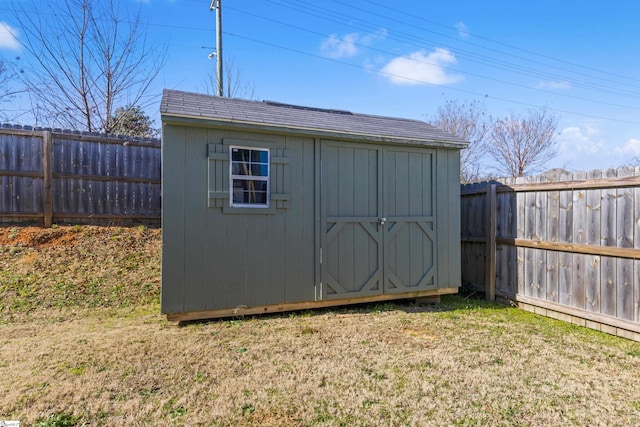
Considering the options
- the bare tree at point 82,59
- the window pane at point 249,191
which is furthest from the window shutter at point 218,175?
the bare tree at point 82,59

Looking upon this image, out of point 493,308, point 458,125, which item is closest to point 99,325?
point 493,308

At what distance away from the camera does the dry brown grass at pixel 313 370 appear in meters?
2.30

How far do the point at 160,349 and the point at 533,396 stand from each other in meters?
3.10

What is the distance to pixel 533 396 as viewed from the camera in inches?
102

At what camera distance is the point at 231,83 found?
38.9ft

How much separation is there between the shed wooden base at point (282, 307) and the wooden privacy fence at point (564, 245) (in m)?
0.92

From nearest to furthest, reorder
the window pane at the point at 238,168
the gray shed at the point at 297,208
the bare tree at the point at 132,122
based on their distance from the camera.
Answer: the gray shed at the point at 297,208
the window pane at the point at 238,168
the bare tree at the point at 132,122

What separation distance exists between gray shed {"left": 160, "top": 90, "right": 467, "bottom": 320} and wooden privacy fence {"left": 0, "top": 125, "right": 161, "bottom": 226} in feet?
8.99

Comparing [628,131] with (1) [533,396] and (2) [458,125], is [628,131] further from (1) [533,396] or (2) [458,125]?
(1) [533,396]

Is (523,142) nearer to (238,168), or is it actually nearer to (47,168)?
(238,168)

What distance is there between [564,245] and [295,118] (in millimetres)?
3758

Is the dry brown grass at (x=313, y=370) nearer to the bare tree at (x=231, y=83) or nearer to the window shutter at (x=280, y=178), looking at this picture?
the window shutter at (x=280, y=178)

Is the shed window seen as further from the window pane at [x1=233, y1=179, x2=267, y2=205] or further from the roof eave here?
the roof eave

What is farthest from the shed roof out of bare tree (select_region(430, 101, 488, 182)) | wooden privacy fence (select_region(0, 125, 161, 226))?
bare tree (select_region(430, 101, 488, 182))
